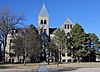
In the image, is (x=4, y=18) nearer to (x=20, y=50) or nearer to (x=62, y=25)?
(x=20, y=50)

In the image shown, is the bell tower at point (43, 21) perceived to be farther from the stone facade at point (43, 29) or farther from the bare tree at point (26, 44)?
the bare tree at point (26, 44)

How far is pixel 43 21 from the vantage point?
10950cm

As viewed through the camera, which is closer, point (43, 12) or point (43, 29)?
point (43, 29)

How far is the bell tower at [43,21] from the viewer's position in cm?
10734

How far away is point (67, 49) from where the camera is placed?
91.5m

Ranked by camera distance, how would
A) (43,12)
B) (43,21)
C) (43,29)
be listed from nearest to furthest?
(43,29), (43,21), (43,12)

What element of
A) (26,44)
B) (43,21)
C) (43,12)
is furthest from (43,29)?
(26,44)

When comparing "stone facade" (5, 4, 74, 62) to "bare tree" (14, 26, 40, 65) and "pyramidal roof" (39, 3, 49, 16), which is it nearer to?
"pyramidal roof" (39, 3, 49, 16)

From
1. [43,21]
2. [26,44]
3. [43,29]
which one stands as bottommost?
[26,44]

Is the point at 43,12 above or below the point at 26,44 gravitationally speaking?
above

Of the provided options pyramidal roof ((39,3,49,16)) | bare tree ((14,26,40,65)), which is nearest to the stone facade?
pyramidal roof ((39,3,49,16))

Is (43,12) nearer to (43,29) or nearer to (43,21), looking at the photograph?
(43,21)

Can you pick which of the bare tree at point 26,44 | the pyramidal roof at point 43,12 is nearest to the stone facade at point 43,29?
the pyramidal roof at point 43,12

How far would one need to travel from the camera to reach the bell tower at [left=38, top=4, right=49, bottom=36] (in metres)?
107
